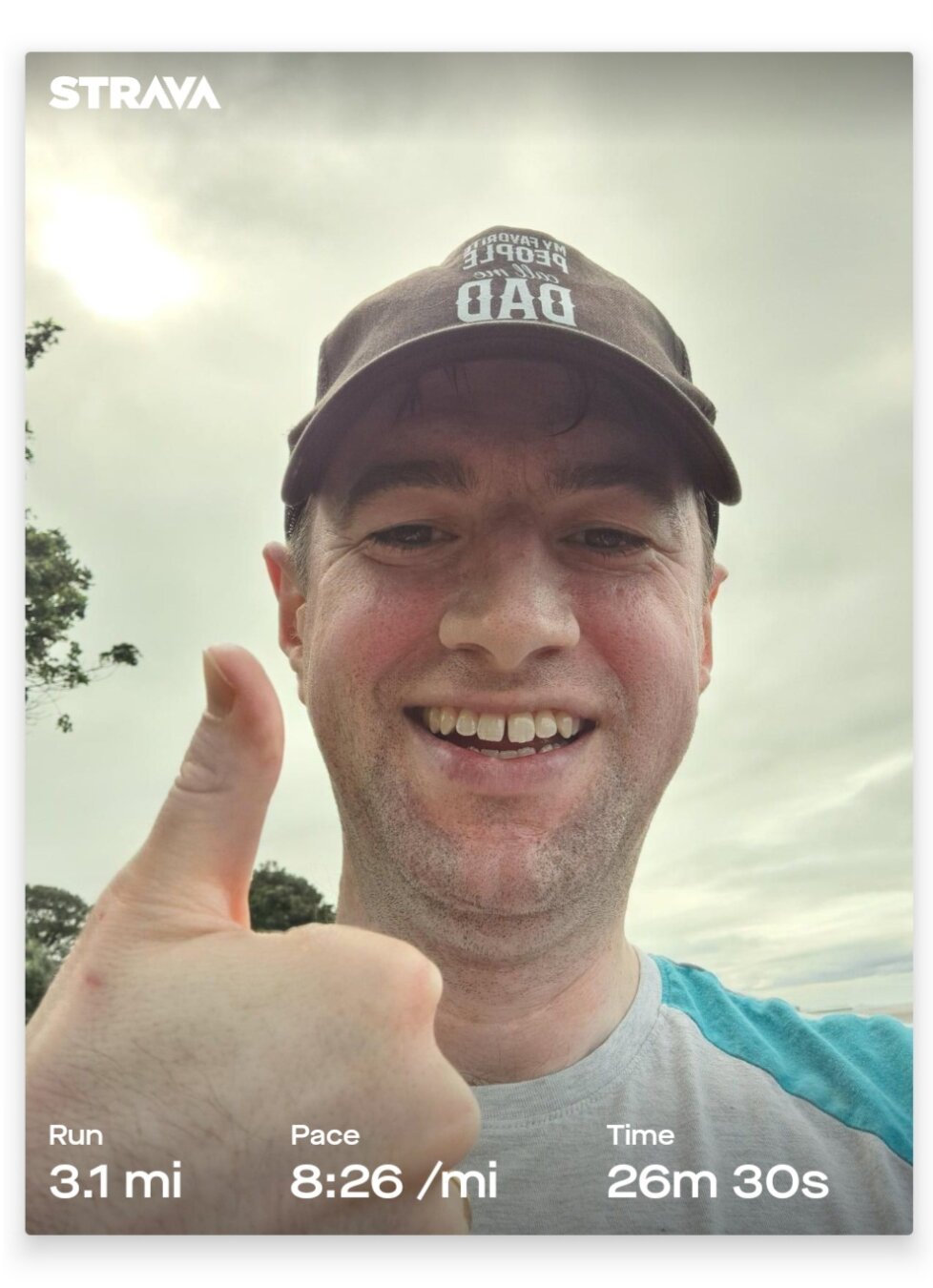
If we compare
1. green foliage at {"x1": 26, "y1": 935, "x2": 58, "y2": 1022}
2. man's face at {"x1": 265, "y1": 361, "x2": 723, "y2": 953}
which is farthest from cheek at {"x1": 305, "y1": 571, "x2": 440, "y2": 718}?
green foliage at {"x1": 26, "y1": 935, "x2": 58, "y2": 1022}

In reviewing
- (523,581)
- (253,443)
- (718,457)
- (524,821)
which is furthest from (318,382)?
(524,821)

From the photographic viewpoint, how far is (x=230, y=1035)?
1617 mm

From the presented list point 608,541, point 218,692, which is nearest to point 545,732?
point 608,541

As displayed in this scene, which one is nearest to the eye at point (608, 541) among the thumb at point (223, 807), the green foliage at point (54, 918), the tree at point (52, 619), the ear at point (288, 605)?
the ear at point (288, 605)

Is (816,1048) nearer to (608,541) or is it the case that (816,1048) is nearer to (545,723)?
(545,723)

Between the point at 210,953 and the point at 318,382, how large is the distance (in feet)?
3.26

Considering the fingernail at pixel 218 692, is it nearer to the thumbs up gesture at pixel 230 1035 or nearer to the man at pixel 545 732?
the thumbs up gesture at pixel 230 1035

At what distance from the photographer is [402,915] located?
1.98 metres

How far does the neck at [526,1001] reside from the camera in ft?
6.44

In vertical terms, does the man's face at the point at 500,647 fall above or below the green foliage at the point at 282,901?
above

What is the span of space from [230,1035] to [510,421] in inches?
39.8


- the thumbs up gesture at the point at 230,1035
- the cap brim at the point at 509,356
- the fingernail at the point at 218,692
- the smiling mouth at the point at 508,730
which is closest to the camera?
the thumbs up gesture at the point at 230,1035

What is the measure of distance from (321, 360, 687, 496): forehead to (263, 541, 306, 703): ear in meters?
0.25

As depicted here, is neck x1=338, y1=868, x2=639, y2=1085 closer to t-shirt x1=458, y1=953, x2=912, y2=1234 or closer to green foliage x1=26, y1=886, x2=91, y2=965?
t-shirt x1=458, y1=953, x2=912, y2=1234
